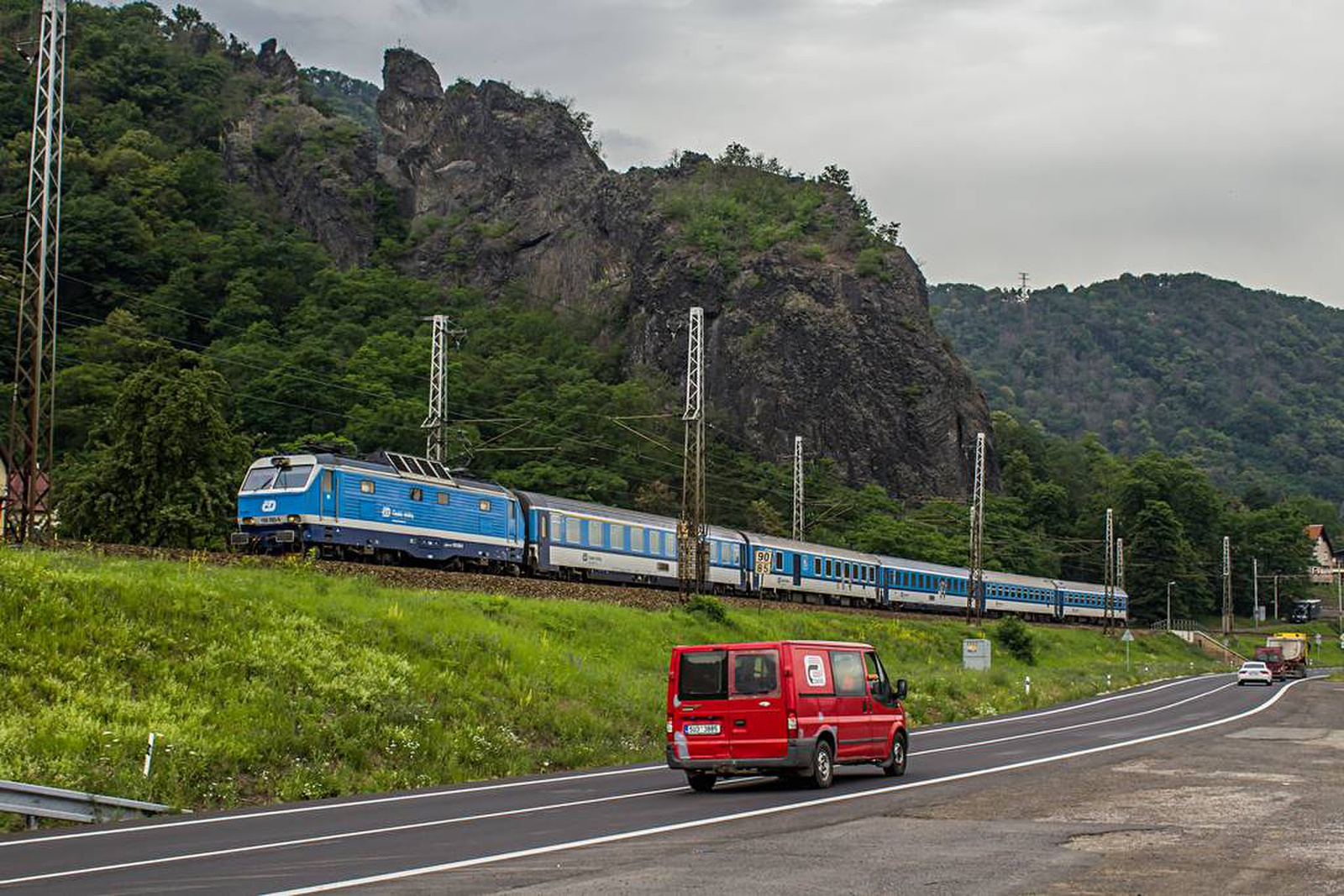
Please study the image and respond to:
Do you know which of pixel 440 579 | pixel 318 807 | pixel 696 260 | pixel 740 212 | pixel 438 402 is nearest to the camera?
pixel 318 807

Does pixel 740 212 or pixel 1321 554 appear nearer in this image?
pixel 740 212

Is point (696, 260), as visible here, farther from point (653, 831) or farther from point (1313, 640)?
point (653, 831)

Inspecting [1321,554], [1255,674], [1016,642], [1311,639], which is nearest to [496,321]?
[1016,642]

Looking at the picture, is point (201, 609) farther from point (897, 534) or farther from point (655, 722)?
point (897, 534)

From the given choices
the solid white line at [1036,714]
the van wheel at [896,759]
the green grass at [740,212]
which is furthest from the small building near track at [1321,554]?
the van wheel at [896,759]

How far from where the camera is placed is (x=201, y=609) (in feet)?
80.3

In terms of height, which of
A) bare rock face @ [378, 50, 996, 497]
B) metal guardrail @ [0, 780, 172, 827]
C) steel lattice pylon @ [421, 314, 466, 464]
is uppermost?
bare rock face @ [378, 50, 996, 497]

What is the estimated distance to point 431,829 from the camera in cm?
1502

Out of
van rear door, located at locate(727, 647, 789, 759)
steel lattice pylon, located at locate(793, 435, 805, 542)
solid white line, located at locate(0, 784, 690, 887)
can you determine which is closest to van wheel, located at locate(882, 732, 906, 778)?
van rear door, located at locate(727, 647, 789, 759)

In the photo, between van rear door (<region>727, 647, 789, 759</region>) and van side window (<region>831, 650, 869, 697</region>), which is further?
van side window (<region>831, 650, 869, 697</region>)

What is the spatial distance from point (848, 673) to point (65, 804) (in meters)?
10.4

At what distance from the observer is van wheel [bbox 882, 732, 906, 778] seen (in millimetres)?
20859

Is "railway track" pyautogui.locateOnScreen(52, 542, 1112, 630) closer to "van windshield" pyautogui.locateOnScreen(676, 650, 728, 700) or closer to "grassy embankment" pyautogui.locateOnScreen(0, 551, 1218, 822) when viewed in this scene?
"grassy embankment" pyautogui.locateOnScreen(0, 551, 1218, 822)

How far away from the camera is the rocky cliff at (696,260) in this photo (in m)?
126
